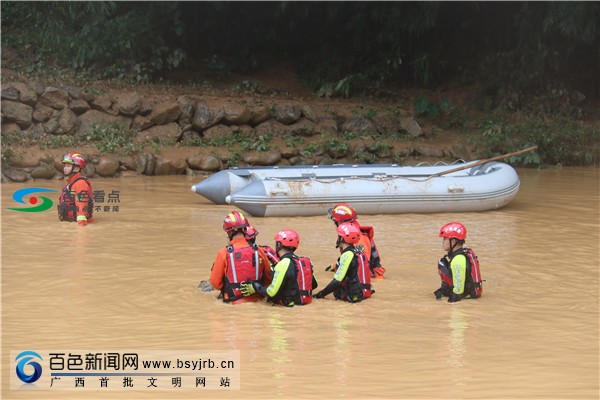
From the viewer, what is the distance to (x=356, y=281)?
729 centimetres

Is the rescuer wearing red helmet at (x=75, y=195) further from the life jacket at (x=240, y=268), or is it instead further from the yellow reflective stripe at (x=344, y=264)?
the yellow reflective stripe at (x=344, y=264)

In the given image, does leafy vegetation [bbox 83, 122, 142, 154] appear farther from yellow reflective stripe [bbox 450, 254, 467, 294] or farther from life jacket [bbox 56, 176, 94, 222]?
yellow reflective stripe [bbox 450, 254, 467, 294]

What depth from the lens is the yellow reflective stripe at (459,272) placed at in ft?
23.6

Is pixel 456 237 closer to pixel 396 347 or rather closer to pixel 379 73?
pixel 396 347

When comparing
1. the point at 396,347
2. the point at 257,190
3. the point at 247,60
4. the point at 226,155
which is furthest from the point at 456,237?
the point at 247,60

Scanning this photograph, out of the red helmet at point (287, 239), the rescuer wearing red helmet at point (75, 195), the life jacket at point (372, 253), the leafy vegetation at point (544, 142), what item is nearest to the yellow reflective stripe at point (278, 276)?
the red helmet at point (287, 239)

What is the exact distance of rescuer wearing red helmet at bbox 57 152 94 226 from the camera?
10680mm

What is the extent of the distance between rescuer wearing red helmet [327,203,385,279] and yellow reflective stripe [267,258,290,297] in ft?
4.18

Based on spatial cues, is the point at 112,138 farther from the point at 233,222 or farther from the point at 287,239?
the point at 287,239

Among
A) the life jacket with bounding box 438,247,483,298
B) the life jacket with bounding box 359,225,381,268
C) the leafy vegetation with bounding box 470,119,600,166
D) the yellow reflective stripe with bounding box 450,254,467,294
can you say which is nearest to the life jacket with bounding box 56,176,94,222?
the life jacket with bounding box 359,225,381,268

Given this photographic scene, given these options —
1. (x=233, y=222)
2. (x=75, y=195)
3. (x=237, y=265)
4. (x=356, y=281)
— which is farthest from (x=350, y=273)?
(x=75, y=195)

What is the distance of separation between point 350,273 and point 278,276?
0.65 meters

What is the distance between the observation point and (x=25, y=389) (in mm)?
5285

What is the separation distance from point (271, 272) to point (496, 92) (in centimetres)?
1488
